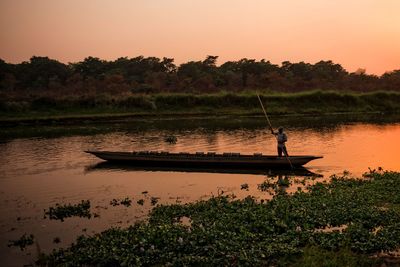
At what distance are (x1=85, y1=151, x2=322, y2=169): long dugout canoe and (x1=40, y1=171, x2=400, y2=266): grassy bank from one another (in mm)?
8136

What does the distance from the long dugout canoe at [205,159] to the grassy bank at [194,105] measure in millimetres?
36570

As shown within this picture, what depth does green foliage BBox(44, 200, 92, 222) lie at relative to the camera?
1828 centimetres

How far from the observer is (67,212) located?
733 inches

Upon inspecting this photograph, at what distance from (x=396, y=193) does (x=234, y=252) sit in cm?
1009

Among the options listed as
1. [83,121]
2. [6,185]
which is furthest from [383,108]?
[6,185]

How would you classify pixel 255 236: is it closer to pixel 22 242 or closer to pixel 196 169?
pixel 22 242

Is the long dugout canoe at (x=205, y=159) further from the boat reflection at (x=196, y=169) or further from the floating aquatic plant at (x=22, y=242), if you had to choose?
the floating aquatic plant at (x=22, y=242)

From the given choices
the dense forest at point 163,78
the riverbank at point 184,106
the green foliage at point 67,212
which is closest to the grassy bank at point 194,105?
the riverbank at point 184,106

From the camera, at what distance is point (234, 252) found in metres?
12.6

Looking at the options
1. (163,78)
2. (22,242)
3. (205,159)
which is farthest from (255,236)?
(163,78)

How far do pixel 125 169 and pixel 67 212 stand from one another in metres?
10.7

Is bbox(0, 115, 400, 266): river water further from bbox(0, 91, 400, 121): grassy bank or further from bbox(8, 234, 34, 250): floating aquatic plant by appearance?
bbox(0, 91, 400, 121): grassy bank

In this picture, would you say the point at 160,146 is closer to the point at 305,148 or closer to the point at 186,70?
the point at 305,148

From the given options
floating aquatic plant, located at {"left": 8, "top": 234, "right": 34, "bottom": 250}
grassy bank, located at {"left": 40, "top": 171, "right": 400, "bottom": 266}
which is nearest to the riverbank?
floating aquatic plant, located at {"left": 8, "top": 234, "right": 34, "bottom": 250}
